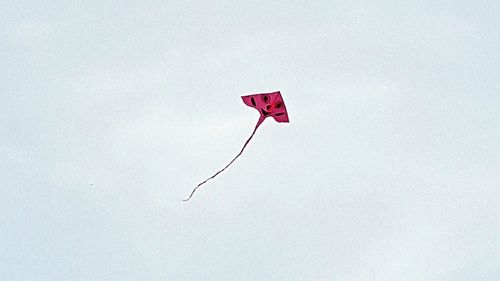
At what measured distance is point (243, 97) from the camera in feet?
144

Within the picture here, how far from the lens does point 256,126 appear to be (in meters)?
42.2

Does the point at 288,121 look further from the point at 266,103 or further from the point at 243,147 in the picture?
the point at 243,147

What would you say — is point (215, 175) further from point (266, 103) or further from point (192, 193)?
point (266, 103)

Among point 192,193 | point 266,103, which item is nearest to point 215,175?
point 192,193

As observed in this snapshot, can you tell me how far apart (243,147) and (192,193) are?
324cm

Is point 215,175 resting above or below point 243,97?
below

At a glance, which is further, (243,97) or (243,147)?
(243,97)

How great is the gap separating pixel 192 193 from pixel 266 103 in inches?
265

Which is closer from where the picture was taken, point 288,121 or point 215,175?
point 215,175

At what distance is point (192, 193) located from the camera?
3959 centimetres

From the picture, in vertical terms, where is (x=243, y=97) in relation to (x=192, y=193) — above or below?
above

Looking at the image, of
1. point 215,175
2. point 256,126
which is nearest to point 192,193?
point 215,175

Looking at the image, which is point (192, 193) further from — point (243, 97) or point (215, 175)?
point (243, 97)

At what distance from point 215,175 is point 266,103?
5363 mm
